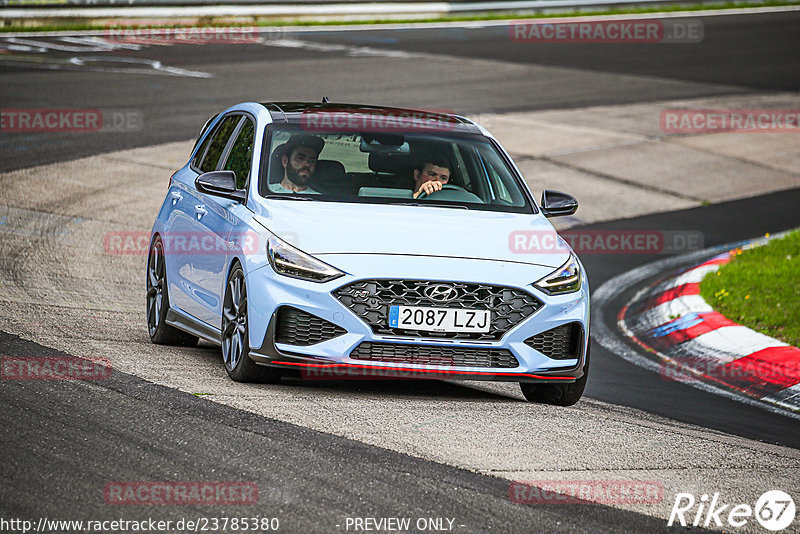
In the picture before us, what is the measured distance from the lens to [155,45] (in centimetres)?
2884

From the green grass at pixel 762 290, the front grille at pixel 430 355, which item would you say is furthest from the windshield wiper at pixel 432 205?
the green grass at pixel 762 290

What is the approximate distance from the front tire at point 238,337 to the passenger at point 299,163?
2.29 feet

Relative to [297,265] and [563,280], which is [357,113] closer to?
[297,265]

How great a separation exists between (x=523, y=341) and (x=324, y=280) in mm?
1152

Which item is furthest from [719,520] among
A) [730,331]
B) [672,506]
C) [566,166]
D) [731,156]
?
[731,156]

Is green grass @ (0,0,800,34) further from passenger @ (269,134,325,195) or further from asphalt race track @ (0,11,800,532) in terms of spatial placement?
passenger @ (269,134,325,195)

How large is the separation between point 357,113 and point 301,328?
2184 mm

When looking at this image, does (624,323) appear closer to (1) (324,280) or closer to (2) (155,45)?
(1) (324,280)
